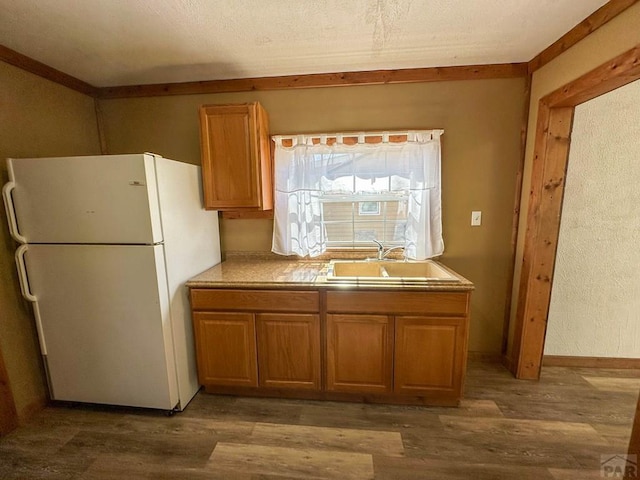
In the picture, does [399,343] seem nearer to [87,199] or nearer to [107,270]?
[107,270]

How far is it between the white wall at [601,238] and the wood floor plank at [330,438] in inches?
65.9

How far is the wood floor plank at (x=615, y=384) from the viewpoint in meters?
1.99

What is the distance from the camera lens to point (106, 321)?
174 cm

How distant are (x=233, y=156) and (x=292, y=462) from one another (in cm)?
198

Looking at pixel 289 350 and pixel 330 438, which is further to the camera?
pixel 289 350

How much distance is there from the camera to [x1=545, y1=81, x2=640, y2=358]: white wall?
1975 mm

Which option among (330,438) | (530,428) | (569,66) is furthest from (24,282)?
(569,66)

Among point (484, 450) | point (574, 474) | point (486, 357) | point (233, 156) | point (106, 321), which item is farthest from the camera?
point (486, 357)

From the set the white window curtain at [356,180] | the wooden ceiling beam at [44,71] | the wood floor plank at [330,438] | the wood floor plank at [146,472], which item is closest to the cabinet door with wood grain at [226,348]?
the wood floor plank at [330,438]

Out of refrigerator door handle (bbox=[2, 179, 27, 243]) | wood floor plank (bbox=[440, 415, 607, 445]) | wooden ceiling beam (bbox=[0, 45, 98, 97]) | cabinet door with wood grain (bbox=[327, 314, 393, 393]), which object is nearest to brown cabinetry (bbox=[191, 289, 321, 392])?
cabinet door with wood grain (bbox=[327, 314, 393, 393])

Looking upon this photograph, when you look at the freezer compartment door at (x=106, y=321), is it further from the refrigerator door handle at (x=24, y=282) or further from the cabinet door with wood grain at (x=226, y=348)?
the cabinet door with wood grain at (x=226, y=348)

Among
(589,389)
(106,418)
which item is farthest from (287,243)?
(589,389)

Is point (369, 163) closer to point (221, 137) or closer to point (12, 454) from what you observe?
point (221, 137)

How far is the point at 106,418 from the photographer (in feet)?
5.94
